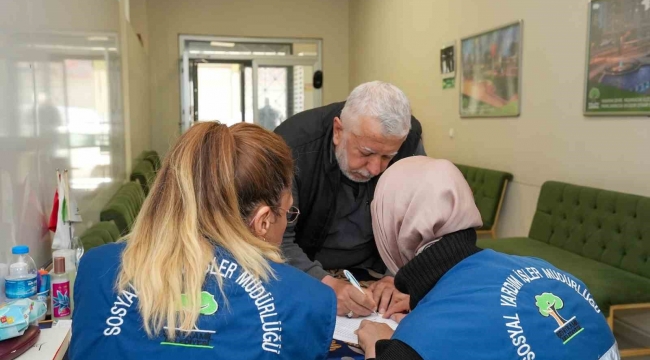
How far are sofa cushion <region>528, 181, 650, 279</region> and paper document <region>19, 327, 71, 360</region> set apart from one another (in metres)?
2.97

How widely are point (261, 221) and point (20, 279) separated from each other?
0.90 metres

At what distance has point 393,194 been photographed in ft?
4.42

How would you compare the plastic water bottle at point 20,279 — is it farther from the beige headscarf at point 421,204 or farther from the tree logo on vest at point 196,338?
the beige headscarf at point 421,204

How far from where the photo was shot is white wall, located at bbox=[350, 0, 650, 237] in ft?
11.4

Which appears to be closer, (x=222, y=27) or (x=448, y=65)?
(x=448, y=65)

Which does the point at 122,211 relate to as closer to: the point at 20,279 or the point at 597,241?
the point at 20,279

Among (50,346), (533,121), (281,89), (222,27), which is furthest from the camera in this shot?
(281,89)

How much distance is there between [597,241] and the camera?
3391mm

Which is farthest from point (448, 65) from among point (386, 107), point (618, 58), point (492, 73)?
point (386, 107)

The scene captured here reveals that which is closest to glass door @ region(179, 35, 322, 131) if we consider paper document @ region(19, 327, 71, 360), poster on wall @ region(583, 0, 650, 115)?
poster on wall @ region(583, 0, 650, 115)

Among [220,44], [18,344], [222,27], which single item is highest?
[222,27]

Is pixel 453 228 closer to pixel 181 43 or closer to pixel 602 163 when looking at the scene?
pixel 602 163

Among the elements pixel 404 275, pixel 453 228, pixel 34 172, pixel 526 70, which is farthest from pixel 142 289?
pixel 526 70

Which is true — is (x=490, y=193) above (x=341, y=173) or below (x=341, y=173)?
below
